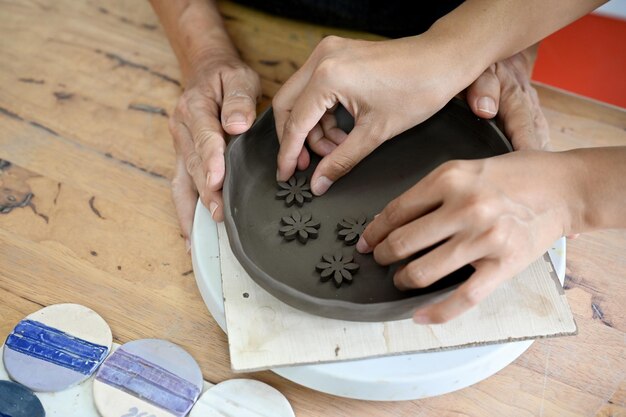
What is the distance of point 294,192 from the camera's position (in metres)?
1.11

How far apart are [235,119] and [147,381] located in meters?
0.45

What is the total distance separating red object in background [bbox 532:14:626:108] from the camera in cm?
142

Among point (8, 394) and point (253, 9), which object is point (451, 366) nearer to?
point (8, 394)

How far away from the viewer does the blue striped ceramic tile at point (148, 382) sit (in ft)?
3.06

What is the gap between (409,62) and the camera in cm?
104

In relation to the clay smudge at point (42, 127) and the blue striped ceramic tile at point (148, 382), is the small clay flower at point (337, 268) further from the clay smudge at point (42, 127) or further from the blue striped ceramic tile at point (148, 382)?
the clay smudge at point (42, 127)

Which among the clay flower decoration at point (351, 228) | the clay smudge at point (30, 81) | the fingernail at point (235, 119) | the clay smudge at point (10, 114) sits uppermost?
the fingernail at point (235, 119)

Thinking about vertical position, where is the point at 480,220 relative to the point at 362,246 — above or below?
above

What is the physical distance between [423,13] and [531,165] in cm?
69

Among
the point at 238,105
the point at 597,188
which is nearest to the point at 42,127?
the point at 238,105

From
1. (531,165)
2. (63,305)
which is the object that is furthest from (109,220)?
(531,165)

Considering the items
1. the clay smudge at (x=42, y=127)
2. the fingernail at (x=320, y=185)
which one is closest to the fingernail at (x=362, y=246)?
the fingernail at (x=320, y=185)

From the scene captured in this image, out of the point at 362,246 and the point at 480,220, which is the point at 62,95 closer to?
the point at 362,246

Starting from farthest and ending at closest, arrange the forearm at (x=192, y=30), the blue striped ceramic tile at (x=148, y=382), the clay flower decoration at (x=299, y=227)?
the forearm at (x=192, y=30)
the clay flower decoration at (x=299, y=227)
the blue striped ceramic tile at (x=148, y=382)
